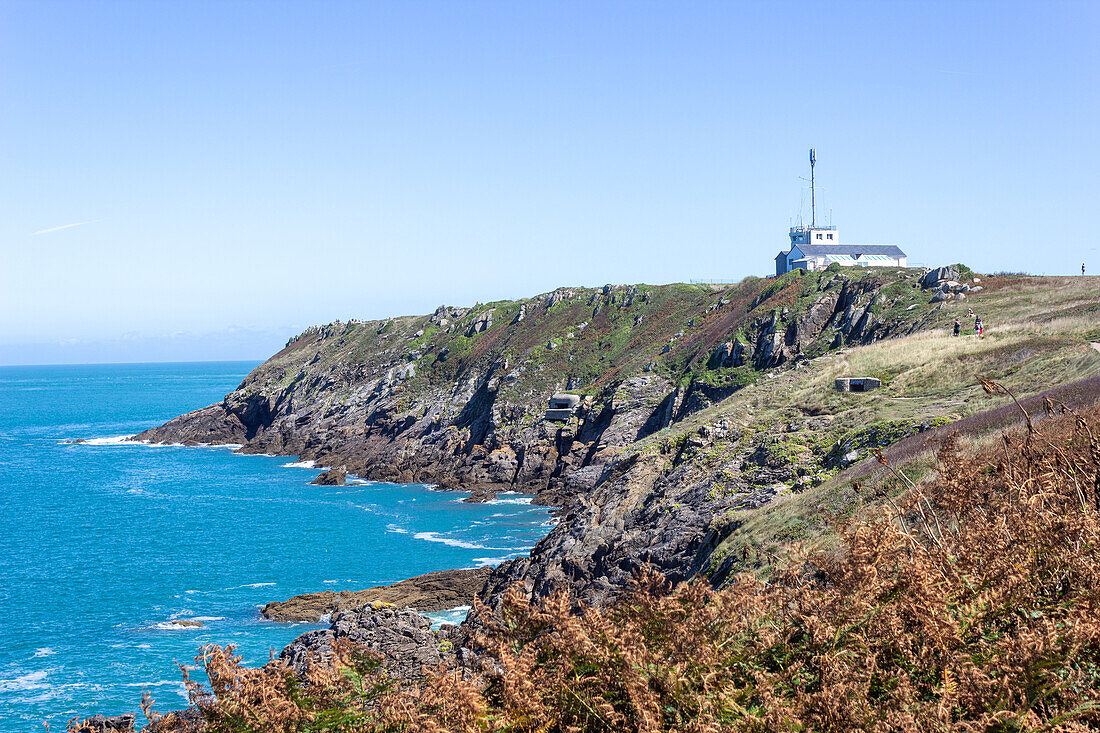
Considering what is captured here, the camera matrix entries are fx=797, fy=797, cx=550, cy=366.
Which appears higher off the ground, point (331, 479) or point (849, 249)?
point (849, 249)

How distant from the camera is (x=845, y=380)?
39625 millimetres

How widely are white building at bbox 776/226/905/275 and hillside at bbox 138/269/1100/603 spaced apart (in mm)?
5938

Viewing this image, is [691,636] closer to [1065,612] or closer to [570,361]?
[1065,612]

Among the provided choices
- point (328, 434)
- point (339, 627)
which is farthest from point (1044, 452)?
point (328, 434)

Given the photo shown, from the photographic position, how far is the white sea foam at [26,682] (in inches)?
1294

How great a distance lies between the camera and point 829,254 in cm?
8919

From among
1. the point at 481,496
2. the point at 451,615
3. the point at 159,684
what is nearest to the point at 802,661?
the point at 159,684

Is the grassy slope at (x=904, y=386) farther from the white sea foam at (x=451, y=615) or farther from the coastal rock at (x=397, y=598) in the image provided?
the white sea foam at (x=451, y=615)

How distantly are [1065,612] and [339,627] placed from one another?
2234 cm

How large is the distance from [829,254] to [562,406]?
36049 mm

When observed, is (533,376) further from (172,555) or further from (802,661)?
(802,661)

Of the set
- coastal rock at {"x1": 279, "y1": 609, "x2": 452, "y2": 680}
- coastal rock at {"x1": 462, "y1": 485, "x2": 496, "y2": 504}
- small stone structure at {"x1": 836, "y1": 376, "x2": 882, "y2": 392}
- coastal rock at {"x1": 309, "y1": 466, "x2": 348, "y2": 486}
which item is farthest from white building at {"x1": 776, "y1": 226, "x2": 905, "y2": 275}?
coastal rock at {"x1": 279, "y1": 609, "x2": 452, "y2": 680}

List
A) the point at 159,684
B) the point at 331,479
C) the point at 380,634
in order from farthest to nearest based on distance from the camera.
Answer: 1. the point at 331,479
2. the point at 159,684
3. the point at 380,634

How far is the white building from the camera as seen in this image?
87938 mm
